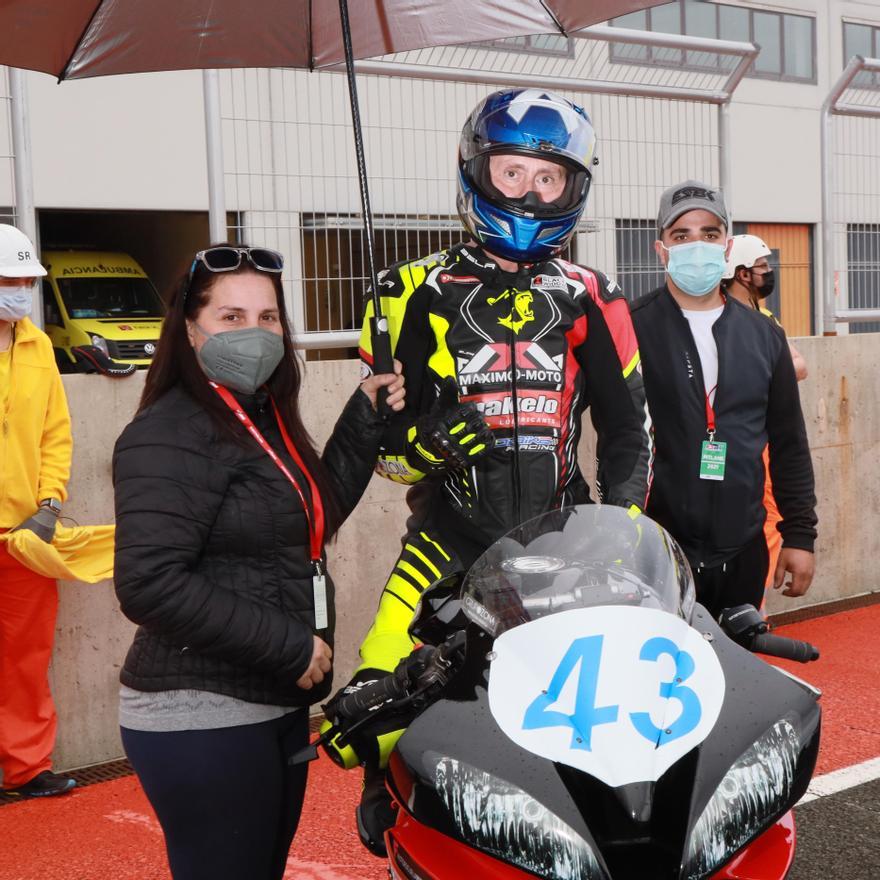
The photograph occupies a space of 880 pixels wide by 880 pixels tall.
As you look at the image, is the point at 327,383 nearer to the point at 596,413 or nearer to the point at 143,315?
the point at 596,413

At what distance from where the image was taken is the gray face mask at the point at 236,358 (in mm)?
2695

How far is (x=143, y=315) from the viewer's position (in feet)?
50.9

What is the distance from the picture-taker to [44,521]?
468 cm

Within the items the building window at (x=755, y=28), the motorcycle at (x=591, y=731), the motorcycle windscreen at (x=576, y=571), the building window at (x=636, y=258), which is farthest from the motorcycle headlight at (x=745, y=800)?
the building window at (x=755, y=28)

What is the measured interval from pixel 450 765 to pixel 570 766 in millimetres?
201

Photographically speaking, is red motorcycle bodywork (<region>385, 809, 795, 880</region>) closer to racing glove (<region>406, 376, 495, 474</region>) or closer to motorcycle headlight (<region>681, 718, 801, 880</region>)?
motorcycle headlight (<region>681, 718, 801, 880</region>)

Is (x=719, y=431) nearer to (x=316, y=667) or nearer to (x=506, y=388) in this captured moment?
(x=506, y=388)

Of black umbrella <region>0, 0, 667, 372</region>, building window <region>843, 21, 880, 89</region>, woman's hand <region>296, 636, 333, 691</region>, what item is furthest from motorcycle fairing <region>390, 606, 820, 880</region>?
building window <region>843, 21, 880, 89</region>

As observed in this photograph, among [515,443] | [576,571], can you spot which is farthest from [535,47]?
[576,571]

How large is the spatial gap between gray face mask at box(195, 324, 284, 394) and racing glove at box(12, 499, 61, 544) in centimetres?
223

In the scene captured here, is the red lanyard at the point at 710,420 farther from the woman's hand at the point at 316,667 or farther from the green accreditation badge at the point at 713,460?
the woman's hand at the point at 316,667

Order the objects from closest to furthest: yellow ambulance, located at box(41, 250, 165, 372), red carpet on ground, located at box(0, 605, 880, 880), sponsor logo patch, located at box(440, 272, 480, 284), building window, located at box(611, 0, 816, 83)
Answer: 1. sponsor logo patch, located at box(440, 272, 480, 284)
2. red carpet on ground, located at box(0, 605, 880, 880)
3. yellow ambulance, located at box(41, 250, 165, 372)
4. building window, located at box(611, 0, 816, 83)

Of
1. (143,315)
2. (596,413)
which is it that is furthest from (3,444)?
(143,315)

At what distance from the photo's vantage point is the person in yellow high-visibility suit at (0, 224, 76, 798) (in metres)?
4.67
